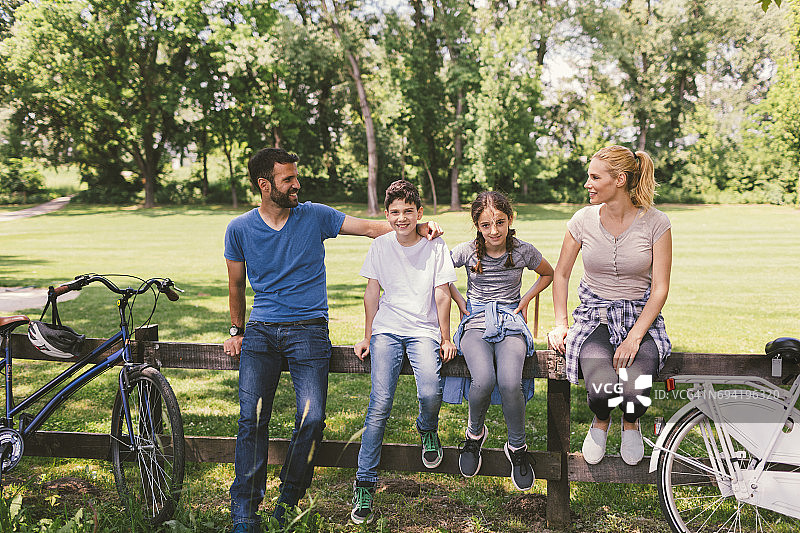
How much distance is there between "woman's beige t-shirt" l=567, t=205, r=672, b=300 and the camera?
137 inches

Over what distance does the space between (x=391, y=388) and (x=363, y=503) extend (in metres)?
0.62

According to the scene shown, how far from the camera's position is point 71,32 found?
39188 millimetres

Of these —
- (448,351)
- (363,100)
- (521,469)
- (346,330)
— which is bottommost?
(346,330)

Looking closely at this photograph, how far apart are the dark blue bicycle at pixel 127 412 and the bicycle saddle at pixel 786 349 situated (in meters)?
3.04

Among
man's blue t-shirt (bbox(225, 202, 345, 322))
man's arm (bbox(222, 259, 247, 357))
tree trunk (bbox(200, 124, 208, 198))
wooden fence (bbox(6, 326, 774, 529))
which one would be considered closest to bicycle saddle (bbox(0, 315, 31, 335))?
wooden fence (bbox(6, 326, 774, 529))

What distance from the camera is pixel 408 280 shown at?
3.80 metres

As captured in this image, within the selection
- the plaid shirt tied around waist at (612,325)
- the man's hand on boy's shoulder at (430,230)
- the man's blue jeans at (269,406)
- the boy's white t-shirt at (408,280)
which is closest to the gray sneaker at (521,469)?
the plaid shirt tied around waist at (612,325)

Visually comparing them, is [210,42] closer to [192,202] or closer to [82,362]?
[192,202]

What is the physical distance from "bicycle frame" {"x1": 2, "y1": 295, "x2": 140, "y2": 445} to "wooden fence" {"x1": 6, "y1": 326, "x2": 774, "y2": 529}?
0.16 meters

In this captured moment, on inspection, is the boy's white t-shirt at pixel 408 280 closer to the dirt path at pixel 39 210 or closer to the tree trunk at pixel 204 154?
the dirt path at pixel 39 210

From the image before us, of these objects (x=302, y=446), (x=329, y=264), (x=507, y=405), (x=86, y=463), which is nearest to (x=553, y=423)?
(x=507, y=405)

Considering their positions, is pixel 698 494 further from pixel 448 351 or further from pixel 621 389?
pixel 448 351

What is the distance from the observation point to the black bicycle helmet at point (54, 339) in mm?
3697

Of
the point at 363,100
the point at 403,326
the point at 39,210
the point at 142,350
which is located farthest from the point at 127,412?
the point at 39,210
